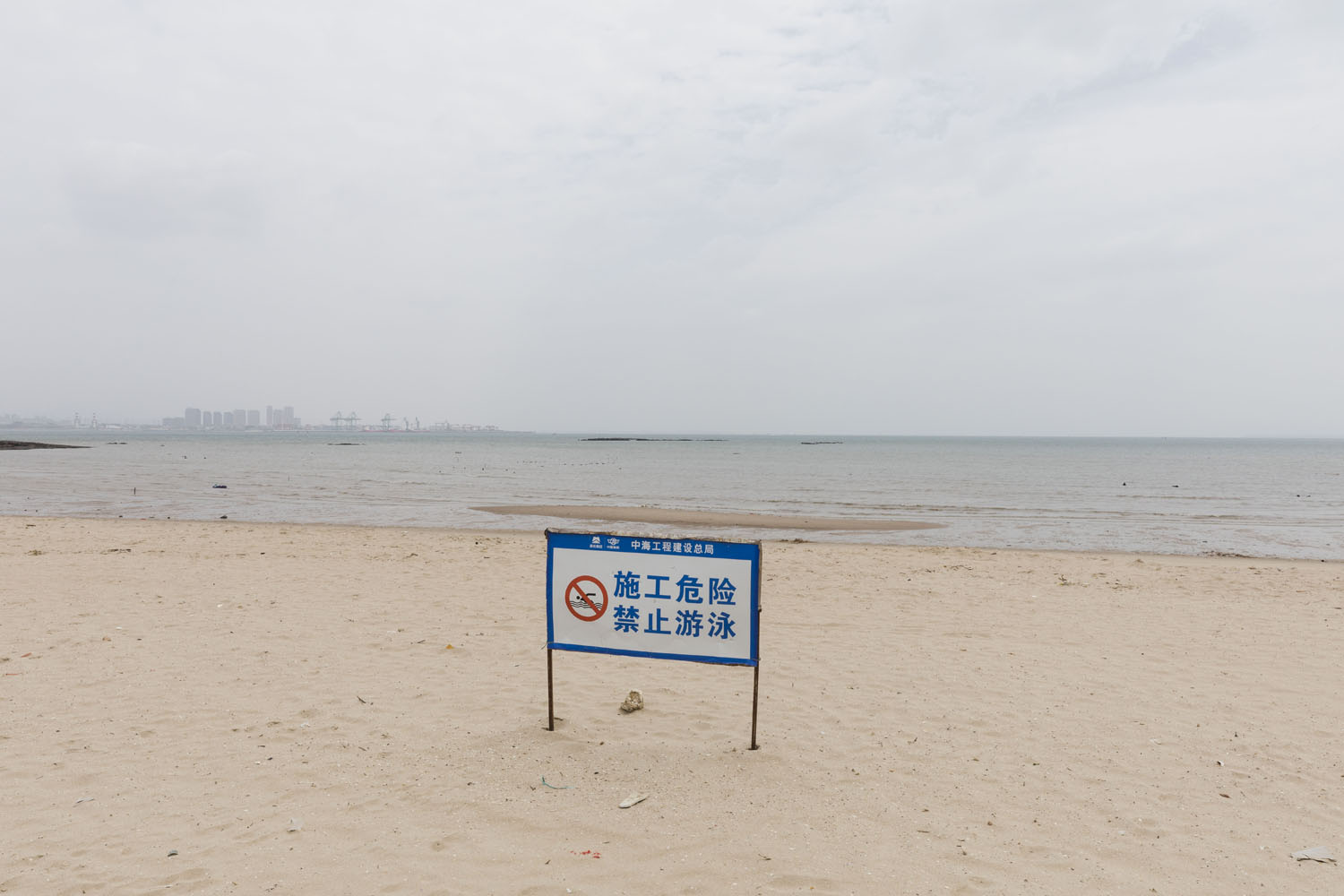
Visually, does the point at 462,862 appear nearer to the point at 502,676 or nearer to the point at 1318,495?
the point at 502,676

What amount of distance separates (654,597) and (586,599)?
48 centimetres

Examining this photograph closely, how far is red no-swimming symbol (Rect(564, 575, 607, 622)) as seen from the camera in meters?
5.02

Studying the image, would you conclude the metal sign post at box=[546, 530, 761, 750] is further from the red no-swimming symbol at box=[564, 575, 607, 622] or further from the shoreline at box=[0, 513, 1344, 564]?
the shoreline at box=[0, 513, 1344, 564]

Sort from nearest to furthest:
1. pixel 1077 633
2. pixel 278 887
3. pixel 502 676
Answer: pixel 278 887
pixel 502 676
pixel 1077 633

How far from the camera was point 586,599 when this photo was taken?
5.05 metres

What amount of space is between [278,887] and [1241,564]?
17.4 meters

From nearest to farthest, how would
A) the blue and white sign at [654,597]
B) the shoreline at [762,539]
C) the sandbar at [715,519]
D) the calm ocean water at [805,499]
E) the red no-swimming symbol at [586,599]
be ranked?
1. the blue and white sign at [654,597]
2. the red no-swimming symbol at [586,599]
3. the shoreline at [762,539]
4. the calm ocean water at [805,499]
5. the sandbar at [715,519]

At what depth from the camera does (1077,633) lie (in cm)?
875

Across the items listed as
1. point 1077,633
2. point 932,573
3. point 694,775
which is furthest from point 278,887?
point 932,573

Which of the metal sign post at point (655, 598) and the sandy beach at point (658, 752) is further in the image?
the metal sign post at point (655, 598)

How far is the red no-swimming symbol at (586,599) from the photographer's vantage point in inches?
198

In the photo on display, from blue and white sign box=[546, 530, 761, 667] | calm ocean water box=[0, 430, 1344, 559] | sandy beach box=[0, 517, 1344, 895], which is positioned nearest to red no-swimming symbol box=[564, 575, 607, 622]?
blue and white sign box=[546, 530, 761, 667]

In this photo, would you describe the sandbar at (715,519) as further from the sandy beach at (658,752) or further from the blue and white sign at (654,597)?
the blue and white sign at (654,597)

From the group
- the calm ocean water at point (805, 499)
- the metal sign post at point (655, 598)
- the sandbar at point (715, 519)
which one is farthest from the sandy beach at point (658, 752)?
the sandbar at point (715, 519)
